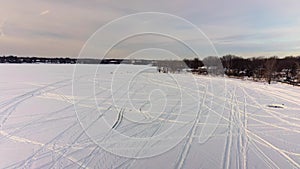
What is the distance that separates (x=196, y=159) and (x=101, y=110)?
19.6 feet

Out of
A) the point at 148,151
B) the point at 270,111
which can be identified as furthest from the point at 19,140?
the point at 270,111

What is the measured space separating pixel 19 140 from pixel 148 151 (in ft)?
11.3

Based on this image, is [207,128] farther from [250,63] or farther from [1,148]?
[250,63]

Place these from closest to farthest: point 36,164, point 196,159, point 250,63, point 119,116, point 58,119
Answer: point 36,164 → point 196,159 → point 58,119 → point 119,116 → point 250,63

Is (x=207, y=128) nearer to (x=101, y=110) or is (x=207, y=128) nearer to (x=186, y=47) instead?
(x=186, y=47)

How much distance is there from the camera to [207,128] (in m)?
8.95

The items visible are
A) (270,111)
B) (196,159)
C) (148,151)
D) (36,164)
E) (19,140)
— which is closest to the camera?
(36,164)

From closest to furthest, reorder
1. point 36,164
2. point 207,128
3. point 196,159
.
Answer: point 36,164 → point 196,159 → point 207,128

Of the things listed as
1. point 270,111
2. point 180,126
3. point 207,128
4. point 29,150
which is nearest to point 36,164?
point 29,150

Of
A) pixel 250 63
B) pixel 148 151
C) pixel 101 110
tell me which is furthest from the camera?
pixel 250 63

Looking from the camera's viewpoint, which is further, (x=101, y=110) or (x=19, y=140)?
(x=101, y=110)

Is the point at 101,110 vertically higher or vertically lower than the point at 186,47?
lower

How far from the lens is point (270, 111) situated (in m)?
12.7

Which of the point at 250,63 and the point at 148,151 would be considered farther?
the point at 250,63
